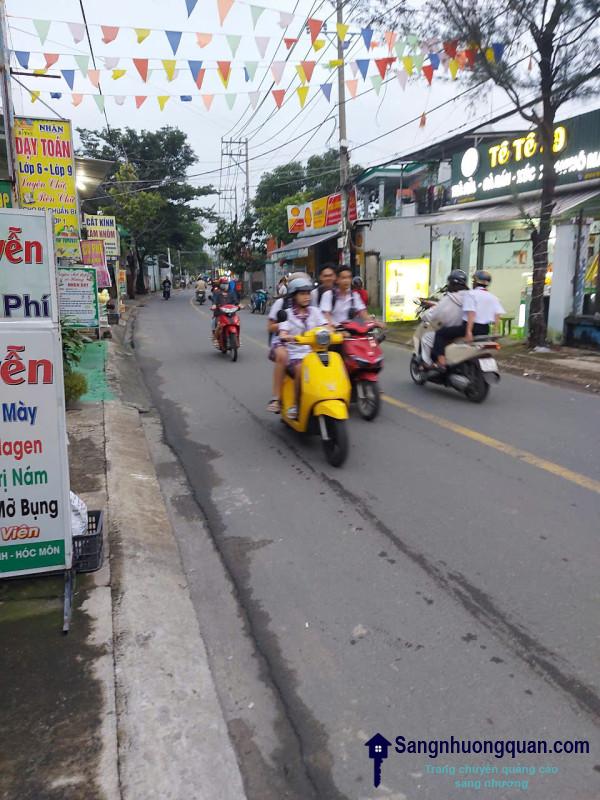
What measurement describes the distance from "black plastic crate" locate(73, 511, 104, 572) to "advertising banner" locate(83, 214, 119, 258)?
20.7 meters

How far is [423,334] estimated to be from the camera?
29.5ft

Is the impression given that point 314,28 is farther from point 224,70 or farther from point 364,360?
point 364,360

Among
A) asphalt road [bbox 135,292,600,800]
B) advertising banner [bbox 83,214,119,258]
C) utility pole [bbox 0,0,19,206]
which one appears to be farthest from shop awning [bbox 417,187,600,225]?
advertising banner [bbox 83,214,119,258]

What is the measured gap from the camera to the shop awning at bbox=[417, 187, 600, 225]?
1179 centimetres

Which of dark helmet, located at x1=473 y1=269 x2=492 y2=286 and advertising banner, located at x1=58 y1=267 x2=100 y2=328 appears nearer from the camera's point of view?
dark helmet, located at x1=473 y1=269 x2=492 y2=286

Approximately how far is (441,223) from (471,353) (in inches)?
385

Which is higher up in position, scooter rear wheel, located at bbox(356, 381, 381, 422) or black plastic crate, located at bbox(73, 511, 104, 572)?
scooter rear wheel, located at bbox(356, 381, 381, 422)

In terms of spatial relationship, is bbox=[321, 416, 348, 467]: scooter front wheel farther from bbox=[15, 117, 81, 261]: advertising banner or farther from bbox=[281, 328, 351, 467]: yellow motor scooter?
bbox=[15, 117, 81, 261]: advertising banner

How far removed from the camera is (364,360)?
6.98 m

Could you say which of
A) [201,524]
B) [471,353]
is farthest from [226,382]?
[201,524]

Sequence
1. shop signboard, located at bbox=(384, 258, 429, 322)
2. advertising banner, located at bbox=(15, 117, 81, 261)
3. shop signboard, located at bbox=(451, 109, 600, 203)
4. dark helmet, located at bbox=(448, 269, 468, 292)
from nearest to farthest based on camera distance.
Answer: dark helmet, located at bbox=(448, 269, 468, 292) → advertising banner, located at bbox=(15, 117, 81, 261) → shop signboard, located at bbox=(451, 109, 600, 203) → shop signboard, located at bbox=(384, 258, 429, 322)

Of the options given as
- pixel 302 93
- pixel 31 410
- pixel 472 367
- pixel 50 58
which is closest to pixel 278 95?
pixel 302 93

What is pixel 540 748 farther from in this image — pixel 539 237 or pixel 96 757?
pixel 539 237

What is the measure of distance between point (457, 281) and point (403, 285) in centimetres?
952
